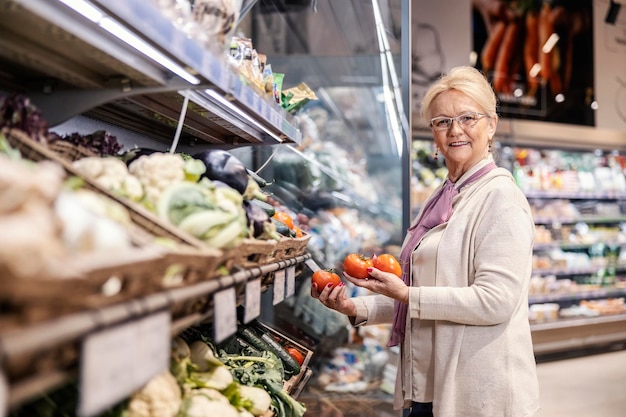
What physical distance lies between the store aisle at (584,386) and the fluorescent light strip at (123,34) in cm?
431

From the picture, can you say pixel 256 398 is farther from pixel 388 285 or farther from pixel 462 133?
pixel 462 133

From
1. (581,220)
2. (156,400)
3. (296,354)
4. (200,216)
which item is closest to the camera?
(200,216)

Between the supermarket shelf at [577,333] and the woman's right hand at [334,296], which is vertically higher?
the woman's right hand at [334,296]

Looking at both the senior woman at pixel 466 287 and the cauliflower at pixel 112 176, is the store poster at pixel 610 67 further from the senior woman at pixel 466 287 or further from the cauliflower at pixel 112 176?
the cauliflower at pixel 112 176

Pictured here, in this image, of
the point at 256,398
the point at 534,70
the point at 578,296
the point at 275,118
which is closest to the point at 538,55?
the point at 534,70

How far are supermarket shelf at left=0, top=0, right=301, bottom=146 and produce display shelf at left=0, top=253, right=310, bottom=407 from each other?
0.41m

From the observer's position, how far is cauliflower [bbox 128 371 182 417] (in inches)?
45.0

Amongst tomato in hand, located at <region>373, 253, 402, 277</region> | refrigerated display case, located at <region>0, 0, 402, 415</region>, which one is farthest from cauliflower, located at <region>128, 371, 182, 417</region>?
tomato in hand, located at <region>373, 253, 402, 277</region>

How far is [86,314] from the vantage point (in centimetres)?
64

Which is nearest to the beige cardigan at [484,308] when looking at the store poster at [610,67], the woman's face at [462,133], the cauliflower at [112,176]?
the woman's face at [462,133]

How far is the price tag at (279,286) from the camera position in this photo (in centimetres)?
158

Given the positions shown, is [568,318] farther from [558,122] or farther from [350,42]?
[350,42]

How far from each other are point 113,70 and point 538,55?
7391 millimetres

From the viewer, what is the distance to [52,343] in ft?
1.86
